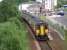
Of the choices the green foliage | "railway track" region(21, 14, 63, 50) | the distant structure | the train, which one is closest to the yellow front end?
the train

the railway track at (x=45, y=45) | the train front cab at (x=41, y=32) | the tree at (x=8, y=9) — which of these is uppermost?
the tree at (x=8, y=9)

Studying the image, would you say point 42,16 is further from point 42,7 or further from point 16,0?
point 16,0

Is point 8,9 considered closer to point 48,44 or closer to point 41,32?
point 41,32

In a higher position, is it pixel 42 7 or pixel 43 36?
pixel 42 7

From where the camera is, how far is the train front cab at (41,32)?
4661 mm

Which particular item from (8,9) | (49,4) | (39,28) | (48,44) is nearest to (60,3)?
(49,4)

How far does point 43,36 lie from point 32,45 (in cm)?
32

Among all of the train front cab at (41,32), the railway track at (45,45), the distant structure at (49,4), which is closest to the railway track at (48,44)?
the railway track at (45,45)

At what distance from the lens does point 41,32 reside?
4.66 m

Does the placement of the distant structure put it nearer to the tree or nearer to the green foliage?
the green foliage

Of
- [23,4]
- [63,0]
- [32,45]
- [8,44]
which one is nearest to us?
[8,44]

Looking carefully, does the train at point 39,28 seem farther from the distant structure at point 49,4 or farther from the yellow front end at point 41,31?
the distant structure at point 49,4

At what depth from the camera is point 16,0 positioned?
5.32 meters

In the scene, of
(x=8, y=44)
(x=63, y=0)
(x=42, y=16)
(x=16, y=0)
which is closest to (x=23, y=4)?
(x=16, y=0)
